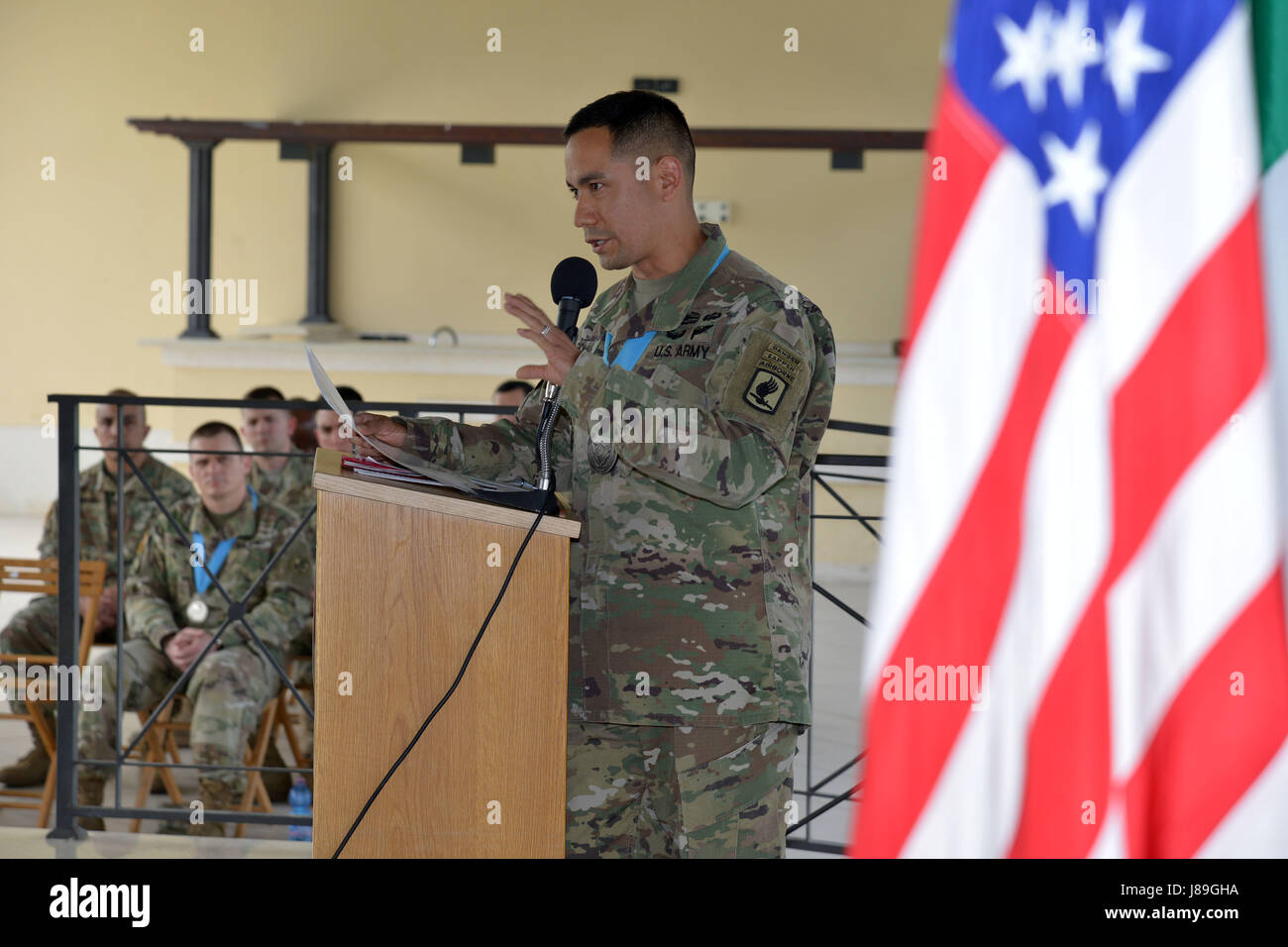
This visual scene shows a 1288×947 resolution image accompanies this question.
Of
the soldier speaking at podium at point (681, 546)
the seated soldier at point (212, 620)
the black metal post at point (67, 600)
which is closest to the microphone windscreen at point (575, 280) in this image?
the soldier speaking at podium at point (681, 546)

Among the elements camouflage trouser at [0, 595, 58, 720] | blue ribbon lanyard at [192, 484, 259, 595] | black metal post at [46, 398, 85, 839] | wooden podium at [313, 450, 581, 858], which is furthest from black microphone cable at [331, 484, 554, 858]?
camouflage trouser at [0, 595, 58, 720]

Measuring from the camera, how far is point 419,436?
1874 millimetres

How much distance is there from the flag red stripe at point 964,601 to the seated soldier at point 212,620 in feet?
8.42

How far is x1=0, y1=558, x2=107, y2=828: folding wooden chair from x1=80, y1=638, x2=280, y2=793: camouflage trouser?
10 cm

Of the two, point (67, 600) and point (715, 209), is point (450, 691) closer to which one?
point (67, 600)

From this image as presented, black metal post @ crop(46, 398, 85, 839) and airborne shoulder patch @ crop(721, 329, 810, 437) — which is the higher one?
airborne shoulder patch @ crop(721, 329, 810, 437)

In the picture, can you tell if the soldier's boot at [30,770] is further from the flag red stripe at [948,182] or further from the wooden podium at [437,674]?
the flag red stripe at [948,182]

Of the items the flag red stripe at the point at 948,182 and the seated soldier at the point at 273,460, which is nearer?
the flag red stripe at the point at 948,182

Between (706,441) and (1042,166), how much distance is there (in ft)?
1.91

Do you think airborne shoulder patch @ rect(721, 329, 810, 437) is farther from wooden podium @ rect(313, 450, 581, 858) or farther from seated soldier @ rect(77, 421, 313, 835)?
seated soldier @ rect(77, 421, 313, 835)

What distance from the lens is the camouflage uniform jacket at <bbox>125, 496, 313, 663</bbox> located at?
3531 mm

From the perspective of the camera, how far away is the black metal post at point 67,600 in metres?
2.92
